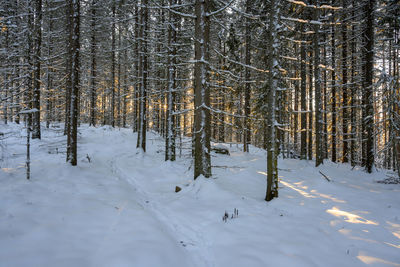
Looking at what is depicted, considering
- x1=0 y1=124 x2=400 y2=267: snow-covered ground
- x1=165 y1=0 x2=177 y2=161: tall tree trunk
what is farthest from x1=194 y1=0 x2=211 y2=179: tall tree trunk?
x1=165 y1=0 x2=177 y2=161: tall tree trunk

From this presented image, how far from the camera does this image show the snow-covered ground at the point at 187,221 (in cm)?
367

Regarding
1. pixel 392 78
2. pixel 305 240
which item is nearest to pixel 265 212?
pixel 305 240

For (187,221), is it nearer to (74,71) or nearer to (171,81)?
(171,81)

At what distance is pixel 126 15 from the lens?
2044 cm

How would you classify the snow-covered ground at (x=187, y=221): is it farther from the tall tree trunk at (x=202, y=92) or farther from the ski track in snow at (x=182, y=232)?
the tall tree trunk at (x=202, y=92)

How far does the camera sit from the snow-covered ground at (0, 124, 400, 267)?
3.67m

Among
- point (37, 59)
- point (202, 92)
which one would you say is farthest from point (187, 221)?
point (37, 59)

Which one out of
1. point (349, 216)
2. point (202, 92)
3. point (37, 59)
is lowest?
point (349, 216)

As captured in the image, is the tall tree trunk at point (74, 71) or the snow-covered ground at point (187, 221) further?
the tall tree trunk at point (74, 71)

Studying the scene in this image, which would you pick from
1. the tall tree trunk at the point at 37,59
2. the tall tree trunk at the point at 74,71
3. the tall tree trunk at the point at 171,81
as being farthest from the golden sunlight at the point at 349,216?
the tall tree trunk at the point at 37,59

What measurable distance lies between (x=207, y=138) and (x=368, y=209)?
6.00 m

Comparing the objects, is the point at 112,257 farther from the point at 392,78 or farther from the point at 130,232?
the point at 392,78

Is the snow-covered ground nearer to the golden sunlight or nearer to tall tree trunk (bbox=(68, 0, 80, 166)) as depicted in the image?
the golden sunlight

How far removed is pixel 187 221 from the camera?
18.1 ft
